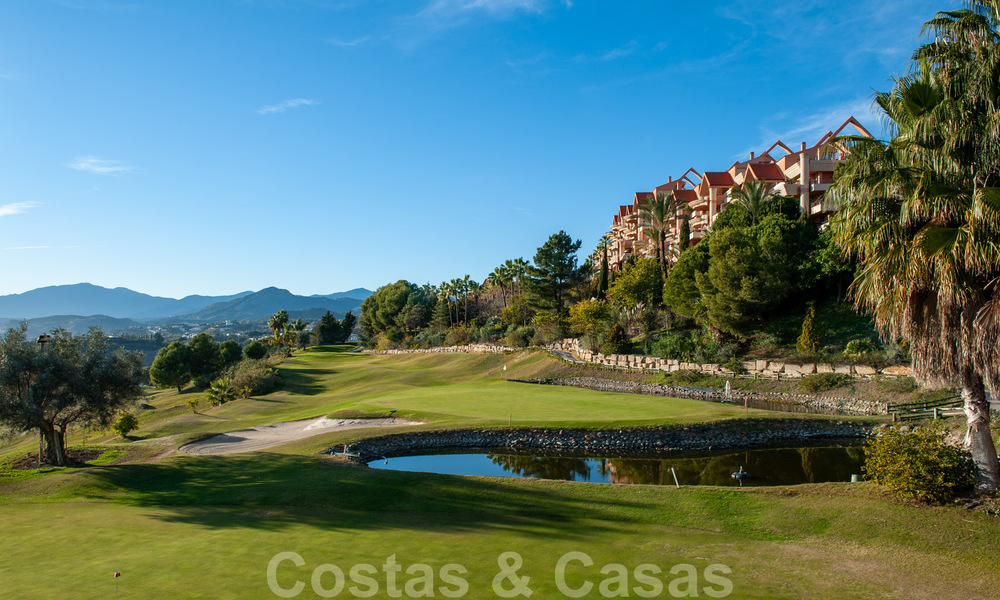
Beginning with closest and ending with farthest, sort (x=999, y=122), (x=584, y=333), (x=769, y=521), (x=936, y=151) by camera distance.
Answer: (x=999, y=122), (x=936, y=151), (x=769, y=521), (x=584, y=333)

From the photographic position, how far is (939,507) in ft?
33.3

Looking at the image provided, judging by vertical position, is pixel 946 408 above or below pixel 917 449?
below

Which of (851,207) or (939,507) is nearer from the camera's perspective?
(939,507)

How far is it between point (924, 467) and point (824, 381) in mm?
23367

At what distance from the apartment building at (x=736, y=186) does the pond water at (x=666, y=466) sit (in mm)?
24417

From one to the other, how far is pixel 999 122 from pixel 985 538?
6.77 m

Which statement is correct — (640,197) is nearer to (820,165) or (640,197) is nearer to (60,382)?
(820,165)

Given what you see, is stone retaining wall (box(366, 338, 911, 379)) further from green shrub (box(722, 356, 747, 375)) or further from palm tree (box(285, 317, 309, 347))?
palm tree (box(285, 317, 309, 347))

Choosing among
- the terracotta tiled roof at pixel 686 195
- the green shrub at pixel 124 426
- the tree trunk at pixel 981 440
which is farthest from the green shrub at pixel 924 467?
the terracotta tiled roof at pixel 686 195

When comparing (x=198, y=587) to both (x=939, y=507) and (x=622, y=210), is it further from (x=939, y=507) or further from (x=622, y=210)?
(x=622, y=210)

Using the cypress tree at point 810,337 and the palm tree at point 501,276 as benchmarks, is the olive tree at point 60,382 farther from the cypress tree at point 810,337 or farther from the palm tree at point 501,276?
the palm tree at point 501,276

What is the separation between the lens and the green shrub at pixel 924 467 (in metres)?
10.2

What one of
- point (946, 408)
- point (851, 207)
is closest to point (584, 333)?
point (946, 408)

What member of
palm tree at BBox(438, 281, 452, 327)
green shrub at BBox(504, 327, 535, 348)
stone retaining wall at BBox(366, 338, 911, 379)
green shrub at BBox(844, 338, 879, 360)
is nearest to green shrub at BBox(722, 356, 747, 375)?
stone retaining wall at BBox(366, 338, 911, 379)
